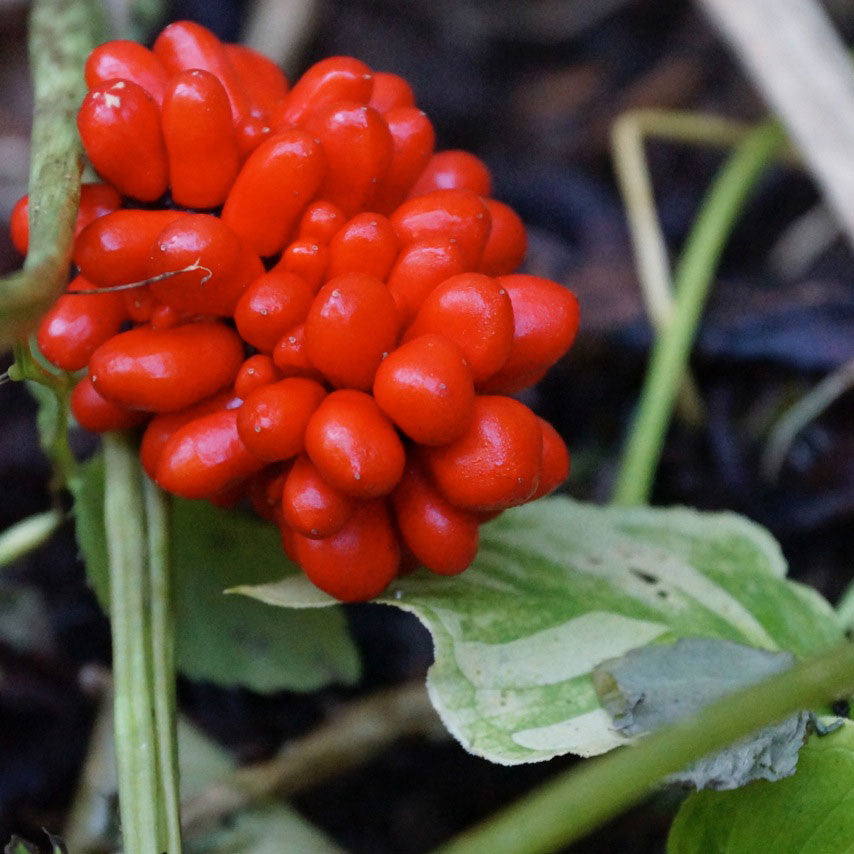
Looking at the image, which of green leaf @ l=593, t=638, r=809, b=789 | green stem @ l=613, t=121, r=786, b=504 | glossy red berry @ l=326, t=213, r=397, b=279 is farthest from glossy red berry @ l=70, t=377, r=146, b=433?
green stem @ l=613, t=121, r=786, b=504

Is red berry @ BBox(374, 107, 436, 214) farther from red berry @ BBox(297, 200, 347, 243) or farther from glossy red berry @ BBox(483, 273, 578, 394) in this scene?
glossy red berry @ BBox(483, 273, 578, 394)

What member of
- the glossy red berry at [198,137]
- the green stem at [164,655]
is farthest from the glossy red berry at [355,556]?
the glossy red berry at [198,137]

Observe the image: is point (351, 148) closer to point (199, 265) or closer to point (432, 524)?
point (199, 265)

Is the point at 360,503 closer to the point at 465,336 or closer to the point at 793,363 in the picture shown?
the point at 465,336

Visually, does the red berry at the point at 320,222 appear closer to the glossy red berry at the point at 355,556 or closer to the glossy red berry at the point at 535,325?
the glossy red berry at the point at 535,325

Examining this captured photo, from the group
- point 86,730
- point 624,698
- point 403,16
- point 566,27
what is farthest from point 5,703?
point 566,27

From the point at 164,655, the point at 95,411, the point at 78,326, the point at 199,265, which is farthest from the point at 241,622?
the point at 199,265
